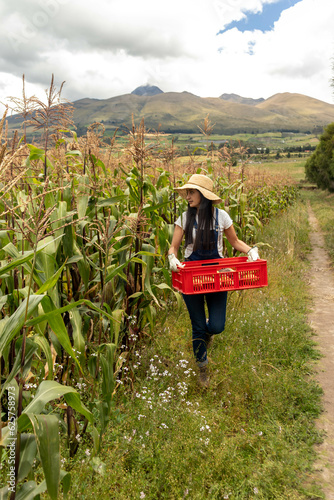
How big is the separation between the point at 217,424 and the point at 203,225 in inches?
75.1

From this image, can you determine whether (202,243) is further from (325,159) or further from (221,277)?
(325,159)

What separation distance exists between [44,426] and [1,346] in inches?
14.2

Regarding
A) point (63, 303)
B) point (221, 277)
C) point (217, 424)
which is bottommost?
point (217, 424)

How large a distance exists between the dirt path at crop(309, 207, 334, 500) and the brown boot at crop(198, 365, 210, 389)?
1.10 m

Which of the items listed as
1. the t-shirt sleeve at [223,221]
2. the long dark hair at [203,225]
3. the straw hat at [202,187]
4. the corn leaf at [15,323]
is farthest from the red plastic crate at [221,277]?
the corn leaf at [15,323]

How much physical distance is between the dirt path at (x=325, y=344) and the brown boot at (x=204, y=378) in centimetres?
110

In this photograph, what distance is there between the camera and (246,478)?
286 cm

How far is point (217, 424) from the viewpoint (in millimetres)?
3434

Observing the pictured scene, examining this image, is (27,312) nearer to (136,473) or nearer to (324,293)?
(136,473)

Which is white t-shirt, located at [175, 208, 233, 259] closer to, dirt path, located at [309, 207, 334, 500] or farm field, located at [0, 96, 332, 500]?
farm field, located at [0, 96, 332, 500]

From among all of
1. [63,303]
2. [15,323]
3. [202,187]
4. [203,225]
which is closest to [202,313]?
[203,225]

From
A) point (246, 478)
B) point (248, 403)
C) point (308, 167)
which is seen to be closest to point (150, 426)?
point (246, 478)

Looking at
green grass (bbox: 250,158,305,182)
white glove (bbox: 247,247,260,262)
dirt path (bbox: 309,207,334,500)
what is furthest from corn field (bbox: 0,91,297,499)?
green grass (bbox: 250,158,305,182)

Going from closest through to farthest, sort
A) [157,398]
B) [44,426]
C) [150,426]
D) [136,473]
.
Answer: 1. [44,426]
2. [136,473]
3. [150,426]
4. [157,398]
